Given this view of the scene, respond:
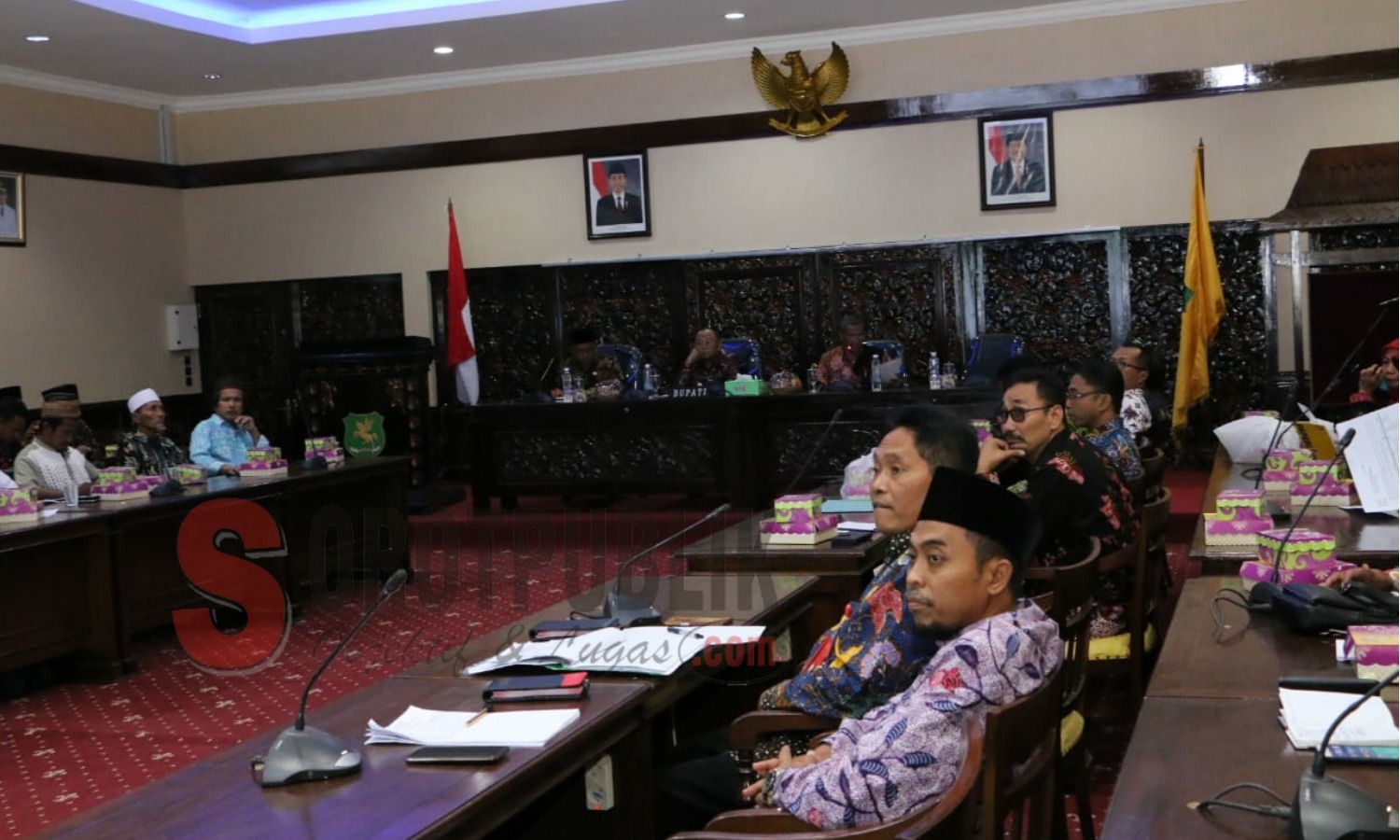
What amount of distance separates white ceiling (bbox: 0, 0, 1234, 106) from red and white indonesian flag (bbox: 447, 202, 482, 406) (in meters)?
1.31

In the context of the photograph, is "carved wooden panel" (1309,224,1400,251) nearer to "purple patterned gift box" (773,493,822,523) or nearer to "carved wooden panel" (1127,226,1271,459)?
"carved wooden panel" (1127,226,1271,459)

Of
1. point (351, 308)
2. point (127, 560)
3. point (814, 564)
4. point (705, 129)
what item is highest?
point (705, 129)

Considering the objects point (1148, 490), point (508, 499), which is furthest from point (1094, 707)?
Answer: point (508, 499)

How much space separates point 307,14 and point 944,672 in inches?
343

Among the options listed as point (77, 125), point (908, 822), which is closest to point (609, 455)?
point (77, 125)

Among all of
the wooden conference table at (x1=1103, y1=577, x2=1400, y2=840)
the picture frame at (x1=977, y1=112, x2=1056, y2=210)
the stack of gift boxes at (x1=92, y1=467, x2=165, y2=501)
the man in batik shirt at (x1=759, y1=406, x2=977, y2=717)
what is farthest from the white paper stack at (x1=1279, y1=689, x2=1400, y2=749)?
the picture frame at (x1=977, y1=112, x2=1056, y2=210)

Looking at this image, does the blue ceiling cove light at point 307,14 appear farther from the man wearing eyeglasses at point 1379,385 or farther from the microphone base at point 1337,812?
the microphone base at point 1337,812

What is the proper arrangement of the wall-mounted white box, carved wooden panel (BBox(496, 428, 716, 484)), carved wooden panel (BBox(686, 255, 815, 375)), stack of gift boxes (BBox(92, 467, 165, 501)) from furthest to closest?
the wall-mounted white box < carved wooden panel (BBox(686, 255, 815, 375)) < carved wooden panel (BBox(496, 428, 716, 484)) < stack of gift boxes (BBox(92, 467, 165, 501))

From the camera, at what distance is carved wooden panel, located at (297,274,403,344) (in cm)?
1147

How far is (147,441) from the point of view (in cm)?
718

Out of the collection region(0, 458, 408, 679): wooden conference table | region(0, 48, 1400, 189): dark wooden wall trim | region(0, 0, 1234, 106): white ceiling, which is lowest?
region(0, 458, 408, 679): wooden conference table

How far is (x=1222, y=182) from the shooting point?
955 cm

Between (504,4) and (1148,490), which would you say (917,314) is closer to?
(504,4)

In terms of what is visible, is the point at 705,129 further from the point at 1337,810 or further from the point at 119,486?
the point at 1337,810
